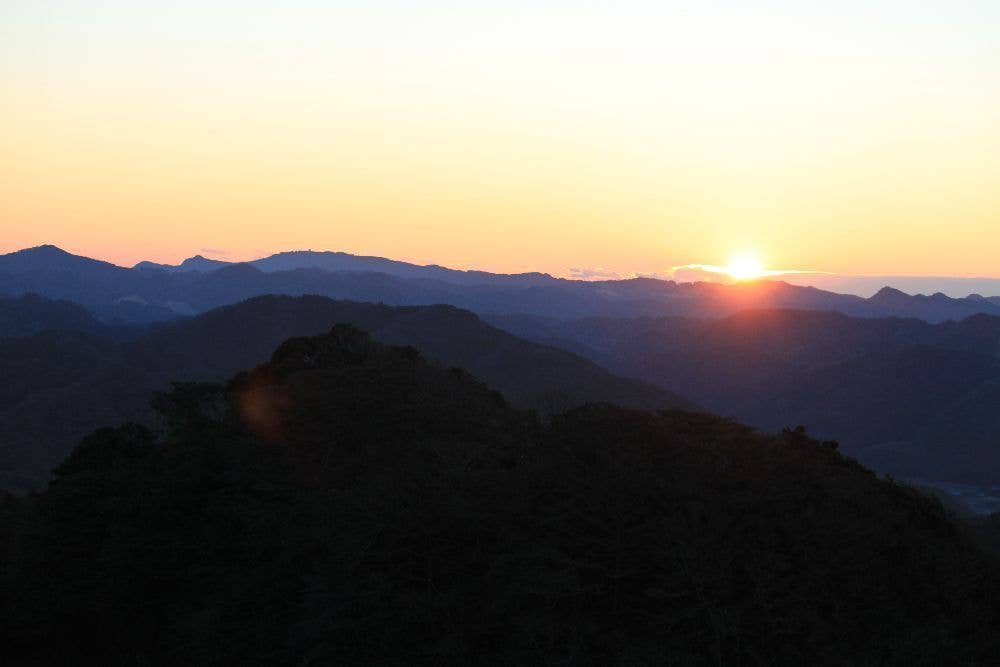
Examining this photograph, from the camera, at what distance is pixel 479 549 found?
24000mm

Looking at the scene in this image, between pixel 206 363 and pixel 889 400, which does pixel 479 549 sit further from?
pixel 889 400

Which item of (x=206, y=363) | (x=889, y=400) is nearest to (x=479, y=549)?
(x=206, y=363)

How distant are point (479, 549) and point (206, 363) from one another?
125 meters

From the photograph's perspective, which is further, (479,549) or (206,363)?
(206,363)

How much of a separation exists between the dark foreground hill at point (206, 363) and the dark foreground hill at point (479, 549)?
188ft

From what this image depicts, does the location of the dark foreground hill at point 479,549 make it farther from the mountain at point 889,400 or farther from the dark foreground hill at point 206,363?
the mountain at point 889,400

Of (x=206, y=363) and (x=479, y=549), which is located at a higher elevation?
(x=479, y=549)

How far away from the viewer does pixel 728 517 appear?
23.5m

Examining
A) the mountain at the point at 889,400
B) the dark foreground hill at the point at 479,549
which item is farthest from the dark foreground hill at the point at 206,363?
the dark foreground hill at the point at 479,549

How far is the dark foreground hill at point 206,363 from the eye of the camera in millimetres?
102312

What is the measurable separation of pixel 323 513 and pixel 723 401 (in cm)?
16363

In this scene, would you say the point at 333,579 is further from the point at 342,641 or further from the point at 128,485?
the point at 128,485

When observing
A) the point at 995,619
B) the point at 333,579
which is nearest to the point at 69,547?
the point at 333,579

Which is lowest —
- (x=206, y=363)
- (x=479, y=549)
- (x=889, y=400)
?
(x=889, y=400)
